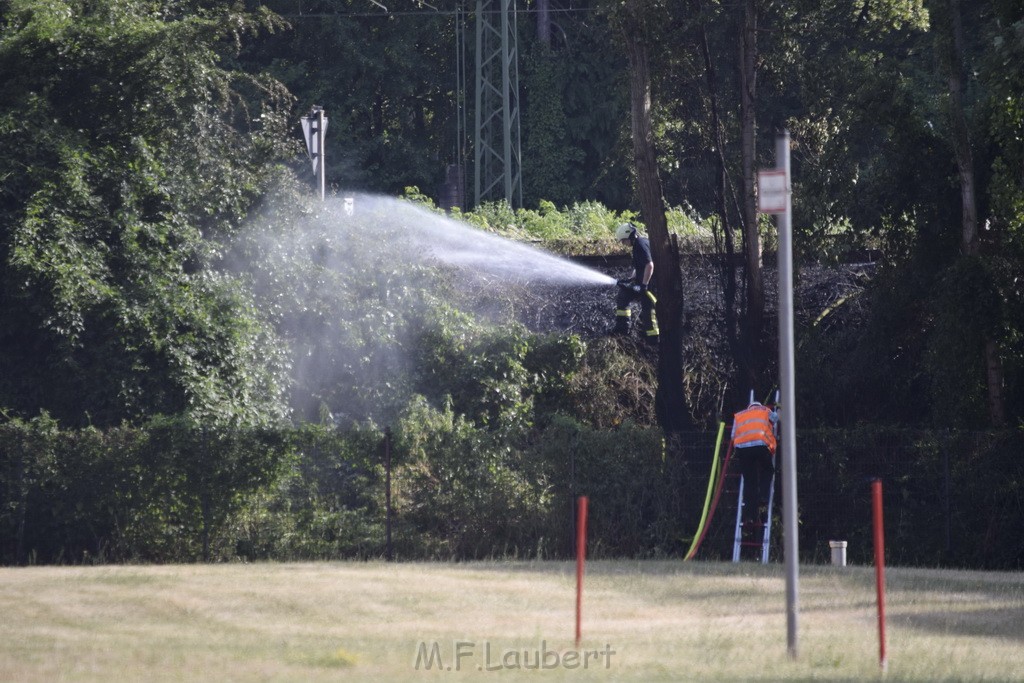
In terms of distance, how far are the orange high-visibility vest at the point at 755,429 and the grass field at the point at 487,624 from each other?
260 cm

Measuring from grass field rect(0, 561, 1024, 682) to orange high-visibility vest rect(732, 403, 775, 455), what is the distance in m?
2.60

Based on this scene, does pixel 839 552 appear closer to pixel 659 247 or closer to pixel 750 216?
pixel 659 247

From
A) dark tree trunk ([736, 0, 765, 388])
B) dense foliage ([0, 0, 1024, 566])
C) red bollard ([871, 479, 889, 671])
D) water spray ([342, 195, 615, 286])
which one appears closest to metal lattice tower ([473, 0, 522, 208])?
water spray ([342, 195, 615, 286])

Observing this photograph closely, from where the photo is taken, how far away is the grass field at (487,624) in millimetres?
9328

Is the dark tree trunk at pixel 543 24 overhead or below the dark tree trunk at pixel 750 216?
overhead

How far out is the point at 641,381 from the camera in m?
24.1

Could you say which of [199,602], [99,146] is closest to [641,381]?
[99,146]

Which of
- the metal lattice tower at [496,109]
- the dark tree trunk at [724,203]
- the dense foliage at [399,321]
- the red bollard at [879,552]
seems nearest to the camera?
the red bollard at [879,552]

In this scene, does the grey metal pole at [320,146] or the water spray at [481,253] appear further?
the water spray at [481,253]

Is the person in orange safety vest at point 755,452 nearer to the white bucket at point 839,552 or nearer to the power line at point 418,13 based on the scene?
the white bucket at point 839,552

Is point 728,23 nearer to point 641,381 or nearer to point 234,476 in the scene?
point 641,381
